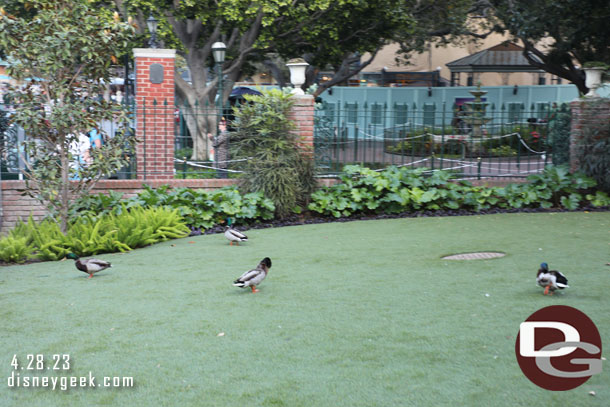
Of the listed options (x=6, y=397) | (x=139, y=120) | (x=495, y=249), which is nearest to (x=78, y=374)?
(x=6, y=397)

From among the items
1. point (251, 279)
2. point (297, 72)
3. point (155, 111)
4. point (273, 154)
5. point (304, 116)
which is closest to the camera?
point (251, 279)

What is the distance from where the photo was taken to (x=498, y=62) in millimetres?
26656

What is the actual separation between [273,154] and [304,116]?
1041mm

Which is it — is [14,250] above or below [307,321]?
below

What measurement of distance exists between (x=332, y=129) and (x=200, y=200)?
3049 millimetres

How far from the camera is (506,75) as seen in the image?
115 ft

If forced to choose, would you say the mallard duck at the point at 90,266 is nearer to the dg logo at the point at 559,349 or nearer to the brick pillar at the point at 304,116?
the dg logo at the point at 559,349

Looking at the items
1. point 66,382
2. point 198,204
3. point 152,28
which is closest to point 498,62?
point 152,28

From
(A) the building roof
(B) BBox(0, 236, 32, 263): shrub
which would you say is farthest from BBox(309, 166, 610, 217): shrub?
(A) the building roof

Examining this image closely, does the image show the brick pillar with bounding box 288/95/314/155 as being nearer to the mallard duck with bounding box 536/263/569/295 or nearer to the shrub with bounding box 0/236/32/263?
the shrub with bounding box 0/236/32/263

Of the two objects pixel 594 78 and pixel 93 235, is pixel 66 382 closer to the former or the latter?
pixel 93 235

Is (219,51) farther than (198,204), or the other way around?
(219,51)

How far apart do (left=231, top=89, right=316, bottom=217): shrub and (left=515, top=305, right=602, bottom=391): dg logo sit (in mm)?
5948

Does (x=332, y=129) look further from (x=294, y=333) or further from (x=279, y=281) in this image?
(x=294, y=333)
